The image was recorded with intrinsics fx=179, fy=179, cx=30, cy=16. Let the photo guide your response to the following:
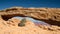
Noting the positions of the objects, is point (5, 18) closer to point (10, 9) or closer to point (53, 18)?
point (10, 9)

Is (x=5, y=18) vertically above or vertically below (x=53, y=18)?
below

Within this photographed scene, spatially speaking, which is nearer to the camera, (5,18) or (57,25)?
(57,25)

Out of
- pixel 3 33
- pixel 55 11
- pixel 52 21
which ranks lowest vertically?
pixel 3 33

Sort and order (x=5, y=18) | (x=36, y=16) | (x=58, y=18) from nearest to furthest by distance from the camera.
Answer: (x=58, y=18)
(x=36, y=16)
(x=5, y=18)

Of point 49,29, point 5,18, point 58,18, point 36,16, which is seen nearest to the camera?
point 58,18

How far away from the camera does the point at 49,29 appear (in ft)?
59.8

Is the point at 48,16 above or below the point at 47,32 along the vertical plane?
above

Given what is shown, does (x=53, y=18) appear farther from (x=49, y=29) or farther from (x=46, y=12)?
(x=49, y=29)

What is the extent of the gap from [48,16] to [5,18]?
286 inches

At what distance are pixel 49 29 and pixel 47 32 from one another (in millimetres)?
765

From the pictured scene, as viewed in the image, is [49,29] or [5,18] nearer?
[49,29]

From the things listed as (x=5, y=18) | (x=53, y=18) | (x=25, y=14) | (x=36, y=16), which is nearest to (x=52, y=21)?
(x=53, y=18)

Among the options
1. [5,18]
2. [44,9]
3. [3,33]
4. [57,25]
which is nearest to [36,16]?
[44,9]

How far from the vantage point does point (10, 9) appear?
18.7 m
